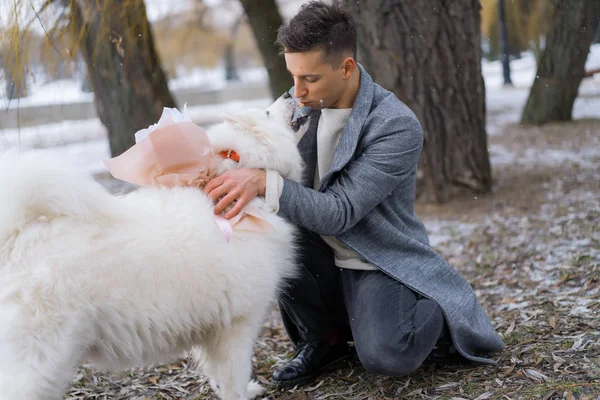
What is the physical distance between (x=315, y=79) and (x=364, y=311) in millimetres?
990

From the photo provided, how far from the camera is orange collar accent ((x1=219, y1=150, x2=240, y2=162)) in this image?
95.0 inches

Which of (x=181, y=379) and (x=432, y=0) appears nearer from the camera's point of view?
(x=181, y=379)

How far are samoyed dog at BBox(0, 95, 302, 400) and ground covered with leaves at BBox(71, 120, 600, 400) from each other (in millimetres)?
636

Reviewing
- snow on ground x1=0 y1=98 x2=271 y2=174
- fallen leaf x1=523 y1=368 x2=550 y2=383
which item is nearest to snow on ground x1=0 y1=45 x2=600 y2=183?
snow on ground x1=0 y1=98 x2=271 y2=174

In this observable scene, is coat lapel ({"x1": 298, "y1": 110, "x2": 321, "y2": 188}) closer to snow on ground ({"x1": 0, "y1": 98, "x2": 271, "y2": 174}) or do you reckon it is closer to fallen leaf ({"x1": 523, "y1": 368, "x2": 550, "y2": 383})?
fallen leaf ({"x1": 523, "y1": 368, "x2": 550, "y2": 383})

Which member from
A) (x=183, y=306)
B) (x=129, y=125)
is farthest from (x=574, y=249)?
(x=129, y=125)

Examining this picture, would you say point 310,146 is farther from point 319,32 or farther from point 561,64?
point 561,64

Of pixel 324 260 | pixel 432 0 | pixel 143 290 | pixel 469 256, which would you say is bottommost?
pixel 469 256

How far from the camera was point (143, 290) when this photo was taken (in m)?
2.12

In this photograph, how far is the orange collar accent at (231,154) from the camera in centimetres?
241

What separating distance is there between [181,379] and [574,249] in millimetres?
2640

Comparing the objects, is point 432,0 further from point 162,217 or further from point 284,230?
point 162,217

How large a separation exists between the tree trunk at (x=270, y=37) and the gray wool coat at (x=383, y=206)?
4410 millimetres

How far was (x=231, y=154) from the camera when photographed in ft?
7.94
